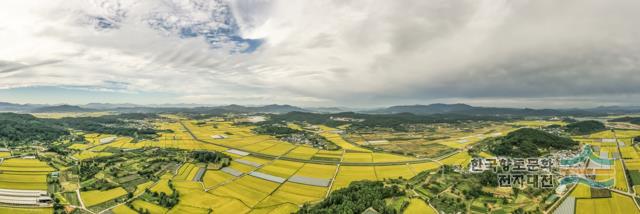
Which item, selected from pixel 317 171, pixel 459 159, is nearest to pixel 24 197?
pixel 317 171

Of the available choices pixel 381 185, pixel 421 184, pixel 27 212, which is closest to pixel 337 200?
pixel 381 185

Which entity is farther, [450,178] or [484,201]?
[450,178]

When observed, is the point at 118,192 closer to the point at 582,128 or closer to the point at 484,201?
the point at 484,201

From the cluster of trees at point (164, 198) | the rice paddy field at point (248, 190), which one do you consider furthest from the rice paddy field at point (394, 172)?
the cluster of trees at point (164, 198)

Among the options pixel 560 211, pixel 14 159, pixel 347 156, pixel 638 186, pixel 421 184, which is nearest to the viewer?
pixel 560 211

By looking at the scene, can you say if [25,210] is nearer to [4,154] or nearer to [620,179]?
[4,154]

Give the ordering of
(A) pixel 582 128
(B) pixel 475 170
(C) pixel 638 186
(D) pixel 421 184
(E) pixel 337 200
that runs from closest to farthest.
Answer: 1. (E) pixel 337 200
2. (C) pixel 638 186
3. (D) pixel 421 184
4. (B) pixel 475 170
5. (A) pixel 582 128
